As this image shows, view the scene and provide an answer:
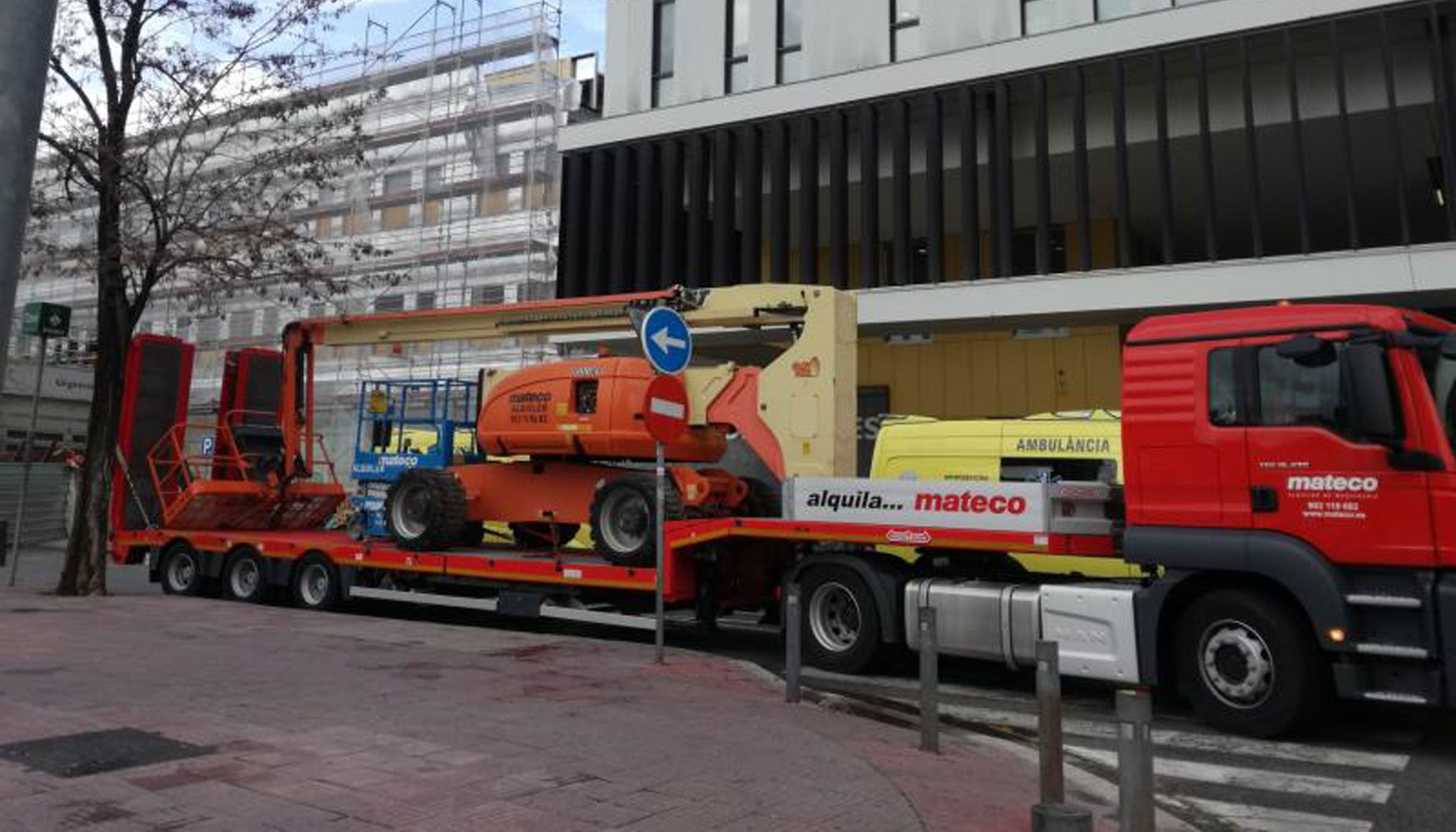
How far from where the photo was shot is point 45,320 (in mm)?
15891

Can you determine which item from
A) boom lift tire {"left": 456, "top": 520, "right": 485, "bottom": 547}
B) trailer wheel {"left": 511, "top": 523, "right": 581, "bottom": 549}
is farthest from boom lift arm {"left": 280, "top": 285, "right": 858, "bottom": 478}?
boom lift tire {"left": 456, "top": 520, "right": 485, "bottom": 547}

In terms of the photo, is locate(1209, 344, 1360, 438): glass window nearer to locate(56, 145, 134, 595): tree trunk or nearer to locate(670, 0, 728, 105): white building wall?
locate(56, 145, 134, 595): tree trunk

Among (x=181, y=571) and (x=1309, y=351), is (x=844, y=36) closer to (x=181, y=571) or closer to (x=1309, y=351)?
(x=181, y=571)

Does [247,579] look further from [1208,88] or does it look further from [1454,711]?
[1208,88]

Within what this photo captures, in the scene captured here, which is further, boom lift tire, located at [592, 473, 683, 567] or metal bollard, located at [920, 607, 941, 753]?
boom lift tire, located at [592, 473, 683, 567]

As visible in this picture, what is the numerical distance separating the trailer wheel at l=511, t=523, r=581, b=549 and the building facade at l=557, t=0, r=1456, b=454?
9.28 metres

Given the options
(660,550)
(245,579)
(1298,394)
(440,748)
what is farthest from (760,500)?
(245,579)

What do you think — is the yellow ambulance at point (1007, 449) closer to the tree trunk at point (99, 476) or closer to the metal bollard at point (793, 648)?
the metal bollard at point (793, 648)

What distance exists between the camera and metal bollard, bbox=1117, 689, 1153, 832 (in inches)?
166

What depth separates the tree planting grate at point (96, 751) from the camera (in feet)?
17.0

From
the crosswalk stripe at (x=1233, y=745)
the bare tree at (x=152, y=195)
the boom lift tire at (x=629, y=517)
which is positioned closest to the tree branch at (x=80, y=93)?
the bare tree at (x=152, y=195)

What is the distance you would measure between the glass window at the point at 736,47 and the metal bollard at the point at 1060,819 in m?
20.2

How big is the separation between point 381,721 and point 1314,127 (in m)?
18.5

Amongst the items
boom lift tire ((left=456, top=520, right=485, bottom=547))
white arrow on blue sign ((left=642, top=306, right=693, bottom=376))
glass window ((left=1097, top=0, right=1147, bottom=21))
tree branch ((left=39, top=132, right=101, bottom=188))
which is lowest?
boom lift tire ((left=456, top=520, right=485, bottom=547))
